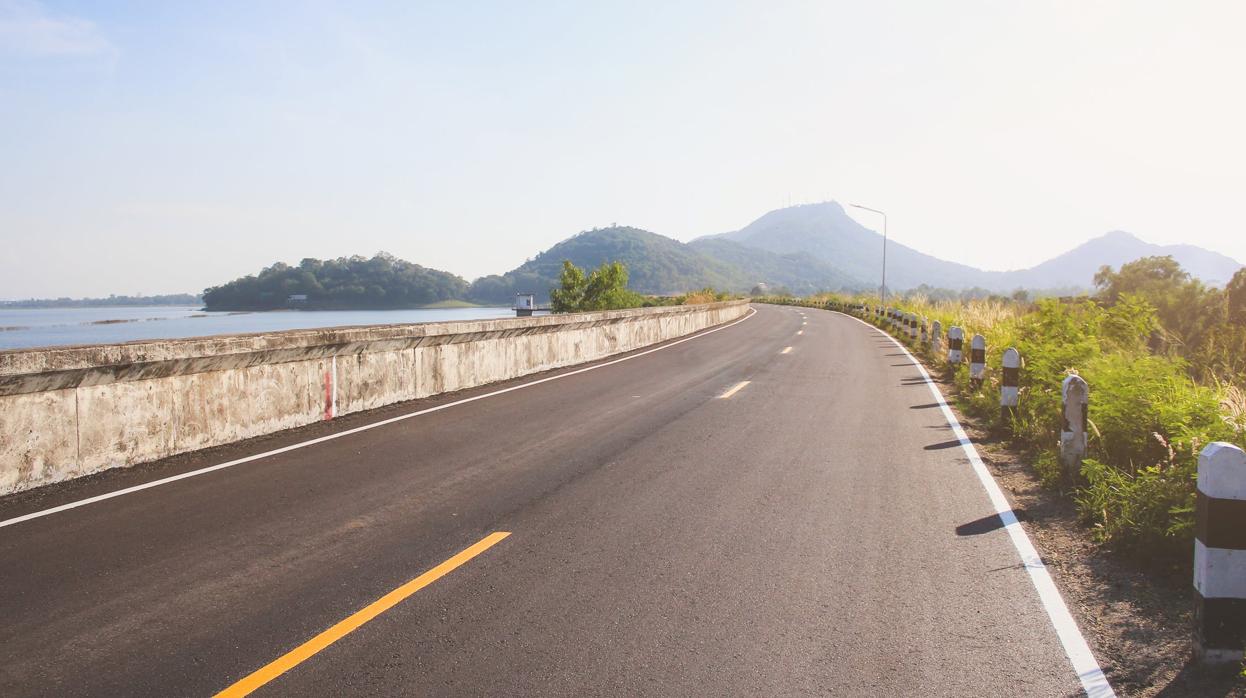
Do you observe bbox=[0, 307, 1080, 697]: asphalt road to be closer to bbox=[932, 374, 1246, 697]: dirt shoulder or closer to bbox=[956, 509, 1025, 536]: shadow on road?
bbox=[956, 509, 1025, 536]: shadow on road

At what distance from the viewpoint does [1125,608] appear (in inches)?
164

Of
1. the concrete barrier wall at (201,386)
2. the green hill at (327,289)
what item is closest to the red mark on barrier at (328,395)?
the concrete barrier wall at (201,386)

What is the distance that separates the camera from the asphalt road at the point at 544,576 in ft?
10.8

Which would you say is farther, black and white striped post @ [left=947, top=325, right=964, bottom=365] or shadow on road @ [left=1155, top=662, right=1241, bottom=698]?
black and white striped post @ [left=947, top=325, right=964, bottom=365]

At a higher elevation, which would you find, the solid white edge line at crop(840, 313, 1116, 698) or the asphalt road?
the asphalt road

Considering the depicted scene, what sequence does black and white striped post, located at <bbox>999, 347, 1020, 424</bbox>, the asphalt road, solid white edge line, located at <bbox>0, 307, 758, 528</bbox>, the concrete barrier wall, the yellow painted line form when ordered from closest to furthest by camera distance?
1. the yellow painted line
2. the asphalt road
3. solid white edge line, located at <bbox>0, 307, 758, 528</bbox>
4. the concrete barrier wall
5. black and white striped post, located at <bbox>999, 347, 1020, 424</bbox>

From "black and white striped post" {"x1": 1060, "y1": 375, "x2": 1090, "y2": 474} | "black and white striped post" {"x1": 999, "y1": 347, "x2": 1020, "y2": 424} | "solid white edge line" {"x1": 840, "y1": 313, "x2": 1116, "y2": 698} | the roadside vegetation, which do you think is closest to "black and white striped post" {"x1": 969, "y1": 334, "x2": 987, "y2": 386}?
the roadside vegetation

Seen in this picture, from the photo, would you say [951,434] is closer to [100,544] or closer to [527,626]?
[527,626]

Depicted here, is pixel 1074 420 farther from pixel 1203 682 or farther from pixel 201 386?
pixel 201 386

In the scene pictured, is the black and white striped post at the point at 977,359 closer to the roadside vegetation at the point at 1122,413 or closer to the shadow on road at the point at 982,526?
the roadside vegetation at the point at 1122,413

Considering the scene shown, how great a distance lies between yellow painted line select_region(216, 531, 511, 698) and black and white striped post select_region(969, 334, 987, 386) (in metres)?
9.70

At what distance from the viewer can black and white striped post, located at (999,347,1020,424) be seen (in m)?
9.42

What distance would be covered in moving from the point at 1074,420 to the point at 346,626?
6.51m

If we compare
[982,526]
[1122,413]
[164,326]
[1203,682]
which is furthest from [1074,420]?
[164,326]
